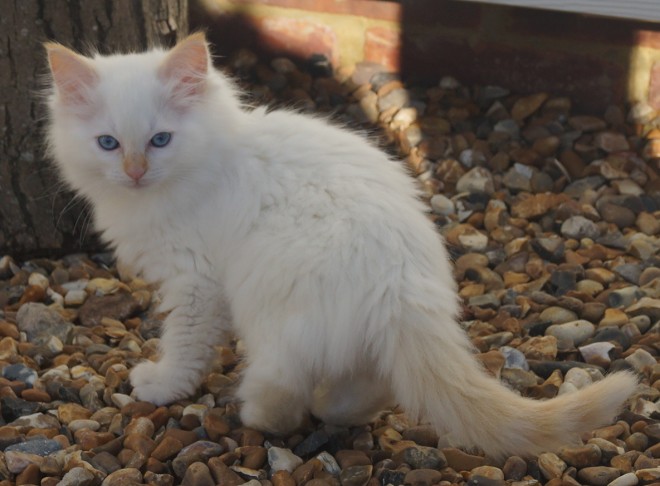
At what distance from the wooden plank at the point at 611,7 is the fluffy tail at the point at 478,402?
6.33ft

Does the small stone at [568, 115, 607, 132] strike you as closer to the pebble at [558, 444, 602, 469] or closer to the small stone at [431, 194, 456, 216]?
the small stone at [431, 194, 456, 216]

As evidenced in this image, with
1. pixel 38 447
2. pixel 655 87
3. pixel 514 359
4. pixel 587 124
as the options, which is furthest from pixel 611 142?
pixel 38 447

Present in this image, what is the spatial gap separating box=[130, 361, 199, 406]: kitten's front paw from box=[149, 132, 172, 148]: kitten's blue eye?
0.65m

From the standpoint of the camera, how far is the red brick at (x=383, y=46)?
4797 mm

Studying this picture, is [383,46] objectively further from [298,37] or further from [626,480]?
[626,480]

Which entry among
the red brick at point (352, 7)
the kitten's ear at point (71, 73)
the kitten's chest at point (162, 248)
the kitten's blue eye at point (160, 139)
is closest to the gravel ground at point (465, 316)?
the red brick at point (352, 7)

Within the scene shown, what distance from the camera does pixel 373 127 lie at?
454 centimetres

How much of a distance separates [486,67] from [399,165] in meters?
1.97

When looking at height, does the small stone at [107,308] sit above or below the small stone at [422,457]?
below

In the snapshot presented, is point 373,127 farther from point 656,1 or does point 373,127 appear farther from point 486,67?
point 656,1

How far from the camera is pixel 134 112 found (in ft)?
8.83

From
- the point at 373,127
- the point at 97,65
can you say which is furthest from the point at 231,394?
the point at 373,127

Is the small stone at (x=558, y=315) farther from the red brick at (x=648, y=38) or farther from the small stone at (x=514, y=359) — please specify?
the red brick at (x=648, y=38)

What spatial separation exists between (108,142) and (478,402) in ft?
4.15
